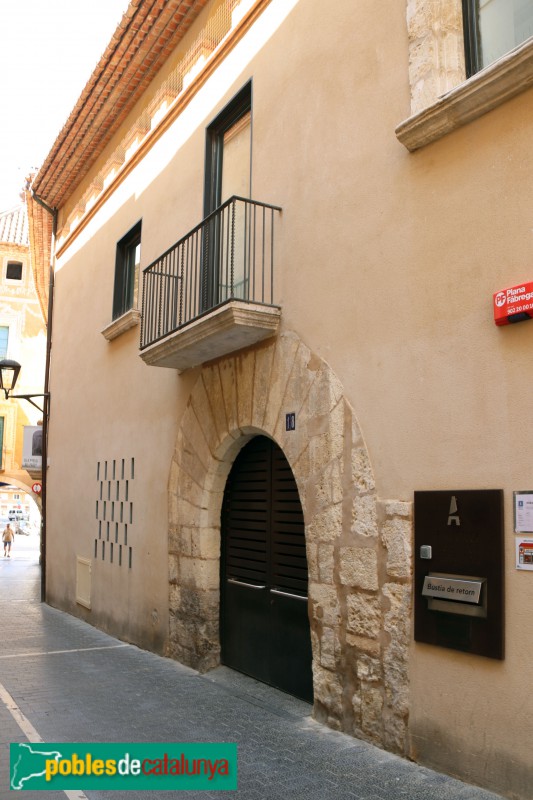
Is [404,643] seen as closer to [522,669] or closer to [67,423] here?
[522,669]

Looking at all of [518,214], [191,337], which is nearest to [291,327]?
[191,337]

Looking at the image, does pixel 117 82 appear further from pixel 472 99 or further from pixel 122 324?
pixel 472 99

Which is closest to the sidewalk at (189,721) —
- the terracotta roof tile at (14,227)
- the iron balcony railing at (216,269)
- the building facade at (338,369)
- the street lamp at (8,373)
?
the building facade at (338,369)

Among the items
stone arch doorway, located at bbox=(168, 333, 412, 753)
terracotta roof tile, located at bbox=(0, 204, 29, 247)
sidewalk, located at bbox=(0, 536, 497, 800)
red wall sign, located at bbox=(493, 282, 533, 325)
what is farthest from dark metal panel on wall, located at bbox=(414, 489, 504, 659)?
terracotta roof tile, located at bbox=(0, 204, 29, 247)

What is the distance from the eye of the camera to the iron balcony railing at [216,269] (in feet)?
19.8

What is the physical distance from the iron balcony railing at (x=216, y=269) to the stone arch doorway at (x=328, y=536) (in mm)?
573

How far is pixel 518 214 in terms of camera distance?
12.6ft

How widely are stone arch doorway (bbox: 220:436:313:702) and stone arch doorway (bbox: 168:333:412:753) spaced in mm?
136

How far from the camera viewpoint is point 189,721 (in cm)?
514

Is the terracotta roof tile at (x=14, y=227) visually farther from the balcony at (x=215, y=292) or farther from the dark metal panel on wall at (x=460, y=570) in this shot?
the dark metal panel on wall at (x=460, y=570)

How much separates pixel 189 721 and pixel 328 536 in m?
1.67

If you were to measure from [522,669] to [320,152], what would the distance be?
3850 millimetres

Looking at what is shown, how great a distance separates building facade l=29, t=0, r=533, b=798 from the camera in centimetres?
390

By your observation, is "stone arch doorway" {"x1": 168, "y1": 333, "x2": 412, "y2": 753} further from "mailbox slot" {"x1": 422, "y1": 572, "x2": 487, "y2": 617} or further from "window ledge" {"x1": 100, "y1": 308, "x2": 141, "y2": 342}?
"window ledge" {"x1": 100, "y1": 308, "x2": 141, "y2": 342}
